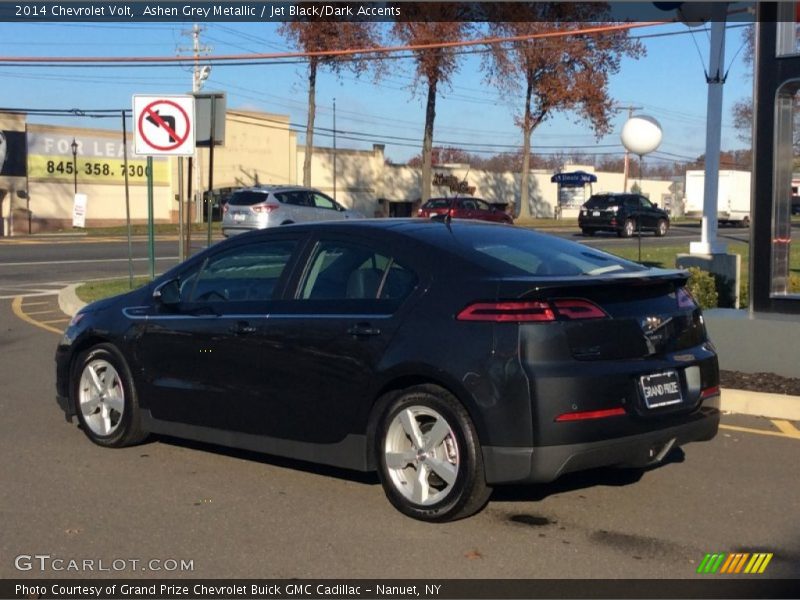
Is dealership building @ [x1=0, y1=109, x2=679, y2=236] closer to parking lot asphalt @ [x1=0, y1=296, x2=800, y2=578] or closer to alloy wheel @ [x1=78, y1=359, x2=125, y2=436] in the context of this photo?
alloy wheel @ [x1=78, y1=359, x2=125, y2=436]

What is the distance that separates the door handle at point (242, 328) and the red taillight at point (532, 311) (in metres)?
1.49

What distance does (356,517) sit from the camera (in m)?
5.50

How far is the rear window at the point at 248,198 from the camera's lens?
2897 cm

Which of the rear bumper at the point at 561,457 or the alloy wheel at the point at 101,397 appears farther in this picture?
the alloy wheel at the point at 101,397

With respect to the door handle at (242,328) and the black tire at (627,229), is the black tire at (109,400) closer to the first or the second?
the door handle at (242,328)

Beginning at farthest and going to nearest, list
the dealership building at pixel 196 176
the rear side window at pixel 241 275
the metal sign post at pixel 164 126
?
the dealership building at pixel 196 176 → the metal sign post at pixel 164 126 → the rear side window at pixel 241 275

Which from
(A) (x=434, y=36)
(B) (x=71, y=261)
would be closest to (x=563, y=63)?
(A) (x=434, y=36)

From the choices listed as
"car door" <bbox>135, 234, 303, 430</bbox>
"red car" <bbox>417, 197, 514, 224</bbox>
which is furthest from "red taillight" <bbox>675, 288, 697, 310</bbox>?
"red car" <bbox>417, 197, 514, 224</bbox>

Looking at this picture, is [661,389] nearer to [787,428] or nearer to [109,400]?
[787,428]

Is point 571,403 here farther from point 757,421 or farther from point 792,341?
point 792,341

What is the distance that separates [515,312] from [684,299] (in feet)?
4.20

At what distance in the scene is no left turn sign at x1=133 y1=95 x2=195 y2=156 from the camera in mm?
13367

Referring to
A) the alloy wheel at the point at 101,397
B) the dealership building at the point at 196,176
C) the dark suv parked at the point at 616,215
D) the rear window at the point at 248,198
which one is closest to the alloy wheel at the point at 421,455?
the alloy wheel at the point at 101,397

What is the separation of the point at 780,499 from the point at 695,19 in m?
7.01
